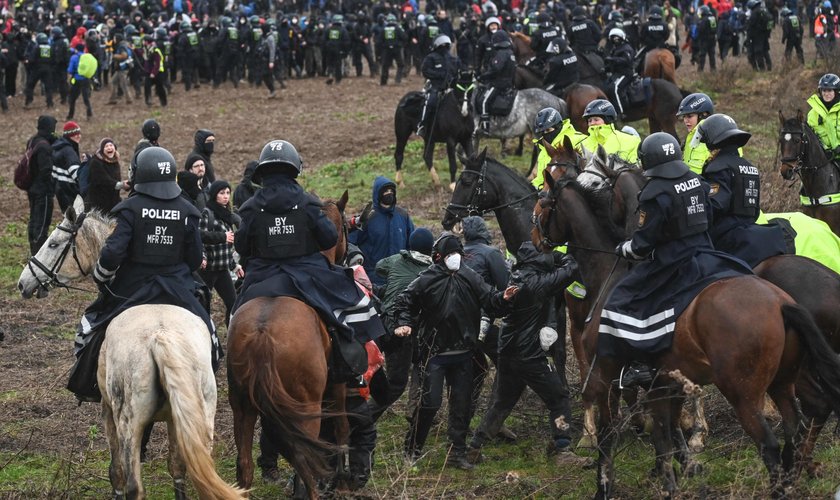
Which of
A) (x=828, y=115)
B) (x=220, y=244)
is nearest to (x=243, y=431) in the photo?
(x=220, y=244)

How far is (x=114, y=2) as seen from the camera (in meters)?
41.3

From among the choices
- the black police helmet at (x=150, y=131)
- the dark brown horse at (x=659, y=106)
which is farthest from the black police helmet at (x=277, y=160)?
the dark brown horse at (x=659, y=106)

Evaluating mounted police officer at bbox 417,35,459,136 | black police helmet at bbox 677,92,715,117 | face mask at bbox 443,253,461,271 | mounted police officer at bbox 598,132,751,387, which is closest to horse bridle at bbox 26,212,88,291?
face mask at bbox 443,253,461,271

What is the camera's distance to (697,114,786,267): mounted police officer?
348 inches

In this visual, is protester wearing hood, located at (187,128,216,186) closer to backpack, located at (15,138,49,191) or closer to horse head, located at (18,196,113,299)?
backpack, located at (15,138,49,191)

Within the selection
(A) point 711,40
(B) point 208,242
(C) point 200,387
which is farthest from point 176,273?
(A) point 711,40

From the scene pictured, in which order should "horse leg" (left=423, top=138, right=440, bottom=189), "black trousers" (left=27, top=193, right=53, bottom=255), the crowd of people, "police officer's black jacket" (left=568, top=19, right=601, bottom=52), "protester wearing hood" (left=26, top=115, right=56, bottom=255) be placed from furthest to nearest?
the crowd of people < "police officer's black jacket" (left=568, top=19, right=601, bottom=52) < "horse leg" (left=423, top=138, right=440, bottom=189) < "black trousers" (left=27, top=193, right=53, bottom=255) < "protester wearing hood" (left=26, top=115, right=56, bottom=255)

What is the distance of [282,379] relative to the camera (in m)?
7.33

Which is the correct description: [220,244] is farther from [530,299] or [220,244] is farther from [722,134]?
[722,134]

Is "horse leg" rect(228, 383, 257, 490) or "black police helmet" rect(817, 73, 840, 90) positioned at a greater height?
"black police helmet" rect(817, 73, 840, 90)

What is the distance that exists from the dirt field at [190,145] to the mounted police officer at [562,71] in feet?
11.0

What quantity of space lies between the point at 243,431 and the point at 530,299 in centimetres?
260

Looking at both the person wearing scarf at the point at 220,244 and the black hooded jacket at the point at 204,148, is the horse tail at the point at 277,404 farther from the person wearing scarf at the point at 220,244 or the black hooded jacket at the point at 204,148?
the black hooded jacket at the point at 204,148

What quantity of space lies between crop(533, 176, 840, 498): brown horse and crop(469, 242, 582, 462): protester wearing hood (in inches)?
29.1
